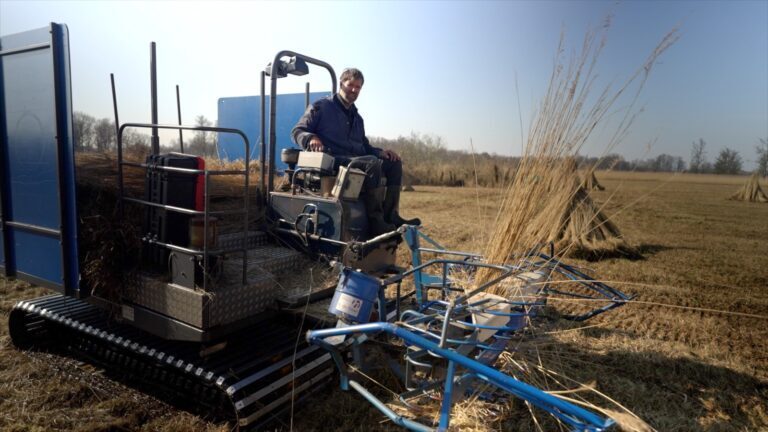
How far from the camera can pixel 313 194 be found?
13.3ft

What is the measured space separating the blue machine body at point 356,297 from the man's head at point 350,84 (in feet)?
8.53

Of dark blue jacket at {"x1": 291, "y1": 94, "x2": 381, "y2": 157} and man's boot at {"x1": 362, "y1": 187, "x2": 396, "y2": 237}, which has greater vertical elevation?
dark blue jacket at {"x1": 291, "y1": 94, "x2": 381, "y2": 157}

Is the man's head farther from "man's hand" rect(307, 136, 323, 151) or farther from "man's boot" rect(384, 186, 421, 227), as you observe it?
"man's boot" rect(384, 186, 421, 227)

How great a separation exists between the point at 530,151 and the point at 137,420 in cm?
341

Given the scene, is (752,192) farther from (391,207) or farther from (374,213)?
(374,213)

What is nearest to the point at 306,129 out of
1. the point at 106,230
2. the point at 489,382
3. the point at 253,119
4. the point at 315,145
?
the point at 315,145

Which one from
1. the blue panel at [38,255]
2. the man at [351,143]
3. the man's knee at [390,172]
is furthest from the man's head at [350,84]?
the blue panel at [38,255]

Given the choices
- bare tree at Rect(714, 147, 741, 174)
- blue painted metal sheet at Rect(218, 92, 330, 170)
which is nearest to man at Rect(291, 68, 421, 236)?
blue painted metal sheet at Rect(218, 92, 330, 170)

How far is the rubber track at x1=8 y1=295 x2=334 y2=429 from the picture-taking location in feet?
9.06

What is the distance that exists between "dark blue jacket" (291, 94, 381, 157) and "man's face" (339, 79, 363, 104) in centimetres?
9

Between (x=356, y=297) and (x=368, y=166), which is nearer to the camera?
(x=356, y=297)

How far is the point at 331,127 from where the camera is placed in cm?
450

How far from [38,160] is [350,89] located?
2.79 m

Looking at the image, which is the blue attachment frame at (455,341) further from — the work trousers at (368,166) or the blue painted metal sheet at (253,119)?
the blue painted metal sheet at (253,119)
